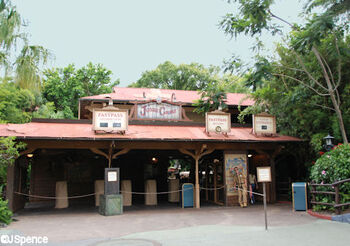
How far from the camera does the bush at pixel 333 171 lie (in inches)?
368

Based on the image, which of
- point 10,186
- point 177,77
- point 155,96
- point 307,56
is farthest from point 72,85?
point 307,56

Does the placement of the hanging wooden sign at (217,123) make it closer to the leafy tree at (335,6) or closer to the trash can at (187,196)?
the trash can at (187,196)

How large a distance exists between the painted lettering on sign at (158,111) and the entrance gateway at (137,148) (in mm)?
46

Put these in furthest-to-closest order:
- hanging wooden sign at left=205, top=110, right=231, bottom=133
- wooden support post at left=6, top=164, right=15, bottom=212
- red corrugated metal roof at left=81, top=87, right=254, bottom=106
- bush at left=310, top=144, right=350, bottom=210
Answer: red corrugated metal roof at left=81, top=87, right=254, bottom=106 < hanging wooden sign at left=205, top=110, right=231, bottom=133 < wooden support post at left=6, top=164, right=15, bottom=212 < bush at left=310, top=144, right=350, bottom=210

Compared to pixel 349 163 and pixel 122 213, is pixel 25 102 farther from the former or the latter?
pixel 349 163

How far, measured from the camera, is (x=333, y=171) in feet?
32.0

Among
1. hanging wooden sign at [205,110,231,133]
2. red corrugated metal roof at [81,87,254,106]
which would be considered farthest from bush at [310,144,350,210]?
red corrugated metal roof at [81,87,254,106]

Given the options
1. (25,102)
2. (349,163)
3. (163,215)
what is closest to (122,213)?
(163,215)

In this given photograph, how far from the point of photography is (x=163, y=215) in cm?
1078

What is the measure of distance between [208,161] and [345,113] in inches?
253

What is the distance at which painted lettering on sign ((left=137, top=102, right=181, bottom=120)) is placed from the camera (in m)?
14.1

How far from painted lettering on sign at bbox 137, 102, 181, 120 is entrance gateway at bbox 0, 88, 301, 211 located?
0.05 m
